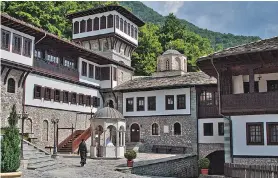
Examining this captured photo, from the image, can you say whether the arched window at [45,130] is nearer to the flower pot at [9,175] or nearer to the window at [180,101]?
the window at [180,101]

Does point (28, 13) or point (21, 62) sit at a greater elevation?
point (28, 13)

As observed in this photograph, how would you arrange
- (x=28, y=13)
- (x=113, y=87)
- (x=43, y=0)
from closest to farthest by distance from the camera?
1. (x=113, y=87)
2. (x=28, y=13)
3. (x=43, y=0)

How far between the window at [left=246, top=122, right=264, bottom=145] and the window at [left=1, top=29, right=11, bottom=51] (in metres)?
13.5

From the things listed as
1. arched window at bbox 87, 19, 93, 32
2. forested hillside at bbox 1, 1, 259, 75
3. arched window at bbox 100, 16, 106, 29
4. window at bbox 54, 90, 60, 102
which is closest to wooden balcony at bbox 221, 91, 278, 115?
window at bbox 54, 90, 60, 102

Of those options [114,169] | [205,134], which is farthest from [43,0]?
[114,169]

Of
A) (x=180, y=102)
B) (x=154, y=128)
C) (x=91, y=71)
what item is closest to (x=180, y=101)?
(x=180, y=102)

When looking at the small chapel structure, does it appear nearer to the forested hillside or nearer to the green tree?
the forested hillside

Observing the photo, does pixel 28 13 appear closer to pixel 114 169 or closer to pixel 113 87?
pixel 113 87

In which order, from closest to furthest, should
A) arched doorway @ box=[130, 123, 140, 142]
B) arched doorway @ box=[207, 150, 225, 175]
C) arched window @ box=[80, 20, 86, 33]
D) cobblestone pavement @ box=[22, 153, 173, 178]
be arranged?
1. cobblestone pavement @ box=[22, 153, 173, 178]
2. arched doorway @ box=[207, 150, 225, 175]
3. arched doorway @ box=[130, 123, 140, 142]
4. arched window @ box=[80, 20, 86, 33]

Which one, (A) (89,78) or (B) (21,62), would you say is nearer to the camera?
(B) (21,62)

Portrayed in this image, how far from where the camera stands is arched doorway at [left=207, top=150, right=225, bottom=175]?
2931 centimetres

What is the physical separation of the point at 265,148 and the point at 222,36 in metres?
73.6

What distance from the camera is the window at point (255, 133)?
18594 mm

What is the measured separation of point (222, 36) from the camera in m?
89.2
